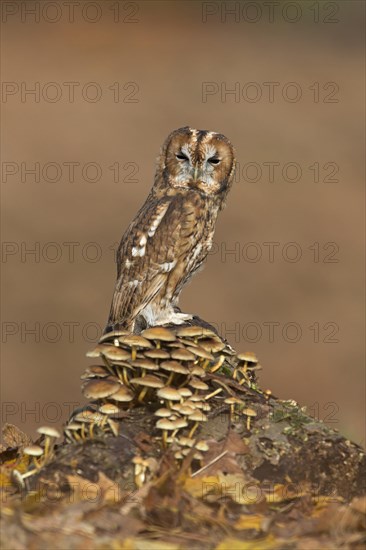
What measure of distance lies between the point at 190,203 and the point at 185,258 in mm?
→ 405

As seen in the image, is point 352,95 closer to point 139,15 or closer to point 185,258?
point 139,15

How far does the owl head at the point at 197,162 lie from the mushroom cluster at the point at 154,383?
207 cm

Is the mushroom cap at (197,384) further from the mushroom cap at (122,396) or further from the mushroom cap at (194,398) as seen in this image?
the mushroom cap at (122,396)

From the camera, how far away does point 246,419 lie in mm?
5766

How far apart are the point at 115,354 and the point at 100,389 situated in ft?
0.71

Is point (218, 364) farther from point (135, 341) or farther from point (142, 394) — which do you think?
point (135, 341)

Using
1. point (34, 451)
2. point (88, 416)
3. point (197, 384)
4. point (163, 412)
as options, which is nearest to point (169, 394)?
point (163, 412)

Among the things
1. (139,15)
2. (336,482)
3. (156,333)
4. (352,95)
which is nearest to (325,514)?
(336,482)

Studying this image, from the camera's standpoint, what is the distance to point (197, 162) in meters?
7.59

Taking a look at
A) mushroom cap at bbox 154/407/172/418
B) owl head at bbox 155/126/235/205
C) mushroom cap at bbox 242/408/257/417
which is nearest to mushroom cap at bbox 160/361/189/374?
mushroom cap at bbox 154/407/172/418

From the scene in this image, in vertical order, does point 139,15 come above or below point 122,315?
above

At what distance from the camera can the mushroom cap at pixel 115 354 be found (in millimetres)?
5355

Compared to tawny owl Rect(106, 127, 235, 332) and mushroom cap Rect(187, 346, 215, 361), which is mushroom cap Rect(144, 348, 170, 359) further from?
tawny owl Rect(106, 127, 235, 332)

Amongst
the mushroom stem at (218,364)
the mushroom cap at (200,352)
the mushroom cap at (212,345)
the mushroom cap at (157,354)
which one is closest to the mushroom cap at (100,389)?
the mushroom cap at (157,354)
